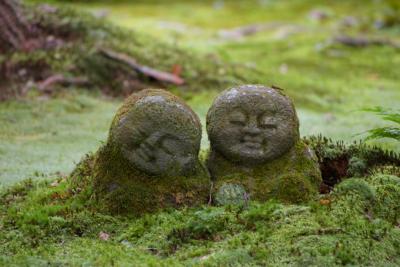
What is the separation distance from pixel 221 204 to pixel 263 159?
692mm

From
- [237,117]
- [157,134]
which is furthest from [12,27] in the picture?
[237,117]

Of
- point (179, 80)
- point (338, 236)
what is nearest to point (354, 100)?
point (179, 80)

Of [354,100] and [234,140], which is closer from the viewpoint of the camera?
[234,140]

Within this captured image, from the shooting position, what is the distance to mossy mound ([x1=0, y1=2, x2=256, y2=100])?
13.9m

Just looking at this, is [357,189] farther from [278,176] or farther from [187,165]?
[187,165]

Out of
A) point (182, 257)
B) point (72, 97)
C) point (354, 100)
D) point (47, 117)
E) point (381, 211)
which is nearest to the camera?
point (182, 257)

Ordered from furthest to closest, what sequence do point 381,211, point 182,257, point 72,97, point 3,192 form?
point 72,97
point 3,192
point 381,211
point 182,257

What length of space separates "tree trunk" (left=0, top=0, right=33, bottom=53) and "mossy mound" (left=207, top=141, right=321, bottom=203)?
28.5ft

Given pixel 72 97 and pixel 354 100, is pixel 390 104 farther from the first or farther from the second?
pixel 72 97

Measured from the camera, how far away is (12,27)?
48.1ft

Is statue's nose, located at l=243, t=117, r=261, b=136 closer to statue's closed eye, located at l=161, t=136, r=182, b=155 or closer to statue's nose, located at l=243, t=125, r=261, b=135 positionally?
statue's nose, located at l=243, t=125, r=261, b=135

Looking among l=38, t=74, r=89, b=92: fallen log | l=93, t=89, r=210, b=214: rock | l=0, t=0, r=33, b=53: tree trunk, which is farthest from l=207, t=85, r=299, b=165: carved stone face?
l=0, t=0, r=33, b=53: tree trunk

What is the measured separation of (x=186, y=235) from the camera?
6.34m

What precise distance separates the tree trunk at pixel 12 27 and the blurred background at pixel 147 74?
0.14 ft
